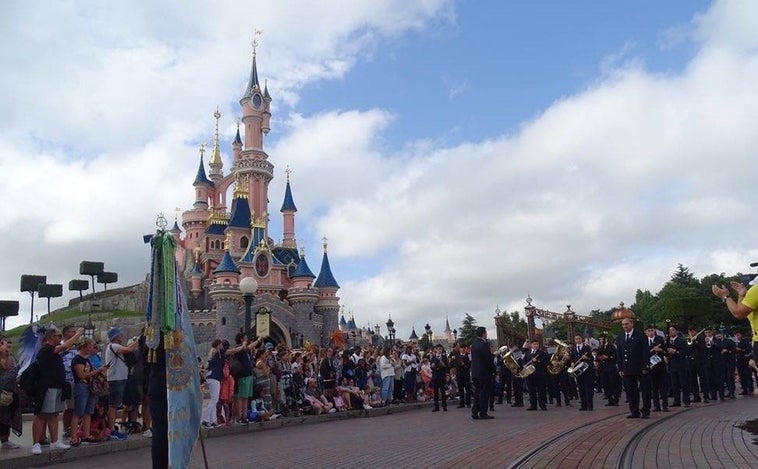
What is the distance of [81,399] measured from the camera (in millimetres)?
9508

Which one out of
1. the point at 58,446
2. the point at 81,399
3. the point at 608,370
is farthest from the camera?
the point at 608,370

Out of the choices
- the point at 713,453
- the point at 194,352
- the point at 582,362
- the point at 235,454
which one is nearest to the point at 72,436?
the point at 235,454

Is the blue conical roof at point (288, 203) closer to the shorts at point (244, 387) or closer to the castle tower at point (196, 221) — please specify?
the castle tower at point (196, 221)

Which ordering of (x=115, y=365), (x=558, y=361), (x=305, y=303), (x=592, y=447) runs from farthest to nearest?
(x=305, y=303)
(x=558, y=361)
(x=115, y=365)
(x=592, y=447)

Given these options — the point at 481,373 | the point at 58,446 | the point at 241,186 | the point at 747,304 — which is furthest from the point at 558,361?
the point at 241,186

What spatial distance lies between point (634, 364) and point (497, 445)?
456 centimetres

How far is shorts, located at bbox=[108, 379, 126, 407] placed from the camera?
10266 millimetres

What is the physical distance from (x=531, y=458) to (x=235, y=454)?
421 cm

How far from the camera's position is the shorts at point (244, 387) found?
42.1 ft

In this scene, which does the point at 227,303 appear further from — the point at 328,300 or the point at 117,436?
the point at 117,436

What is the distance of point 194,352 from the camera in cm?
622

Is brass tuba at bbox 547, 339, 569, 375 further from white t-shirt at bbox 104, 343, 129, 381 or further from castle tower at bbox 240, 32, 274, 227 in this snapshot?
castle tower at bbox 240, 32, 274, 227

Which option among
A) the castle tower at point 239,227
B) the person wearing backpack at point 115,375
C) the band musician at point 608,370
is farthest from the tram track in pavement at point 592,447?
the castle tower at point 239,227

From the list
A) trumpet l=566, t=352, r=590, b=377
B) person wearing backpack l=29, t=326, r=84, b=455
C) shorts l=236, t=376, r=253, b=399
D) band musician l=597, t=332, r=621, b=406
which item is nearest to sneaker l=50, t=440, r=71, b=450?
person wearing backpack l=29, t=326, r=84, b=455
